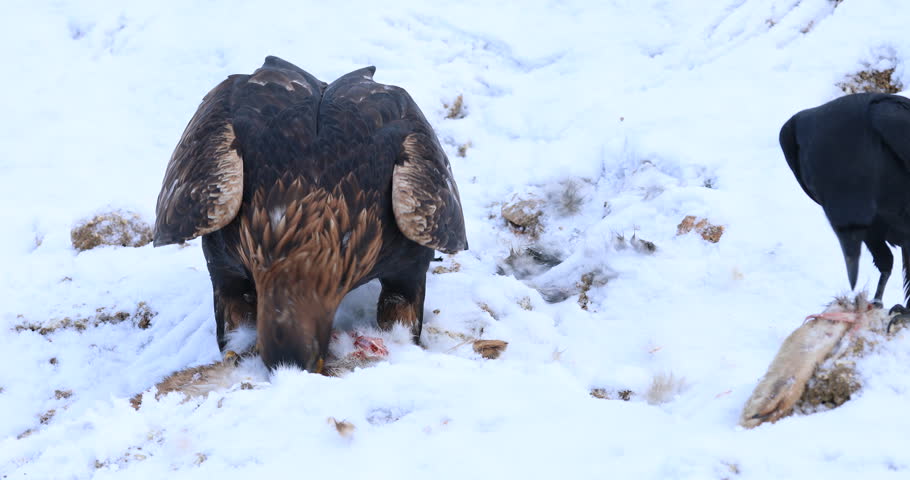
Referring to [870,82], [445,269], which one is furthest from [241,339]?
[870,82]

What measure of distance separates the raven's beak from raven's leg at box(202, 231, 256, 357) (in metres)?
2.74

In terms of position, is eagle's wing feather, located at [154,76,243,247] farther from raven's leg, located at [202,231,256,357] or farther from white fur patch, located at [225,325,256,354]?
white fur patch, located at [225,325,256,354]

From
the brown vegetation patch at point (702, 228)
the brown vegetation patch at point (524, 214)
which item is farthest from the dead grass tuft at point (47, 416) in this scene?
the brown vegetation patch at point (702, 228)

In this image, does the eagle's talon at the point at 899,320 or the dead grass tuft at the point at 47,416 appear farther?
the dead grass tuft at the point at 47,416

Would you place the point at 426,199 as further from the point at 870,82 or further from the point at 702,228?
the point at 870,82

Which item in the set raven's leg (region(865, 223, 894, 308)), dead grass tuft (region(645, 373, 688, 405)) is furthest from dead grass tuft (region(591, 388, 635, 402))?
raven's leg (region(865, 223, 894, 308))

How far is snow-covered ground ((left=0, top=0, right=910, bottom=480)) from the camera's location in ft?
7.21

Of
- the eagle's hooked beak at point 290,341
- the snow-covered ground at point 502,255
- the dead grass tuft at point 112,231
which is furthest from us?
the dead grass tuft at point 112,231

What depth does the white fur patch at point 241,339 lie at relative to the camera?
3814 millimetres

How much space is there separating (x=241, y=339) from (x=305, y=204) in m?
0.86

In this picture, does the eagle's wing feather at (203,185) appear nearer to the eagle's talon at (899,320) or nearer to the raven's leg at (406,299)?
the raven's leg at (406,299)

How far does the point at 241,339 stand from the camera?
3871mm

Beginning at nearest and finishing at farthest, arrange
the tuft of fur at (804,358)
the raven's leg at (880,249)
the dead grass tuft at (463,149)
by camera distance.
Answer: the tuft of fur at (804,358) < the raven's leg at (880,249) < the dead grass tuft at (463,149)

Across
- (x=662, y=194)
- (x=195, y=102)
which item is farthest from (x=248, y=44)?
(x=662, y=194)
